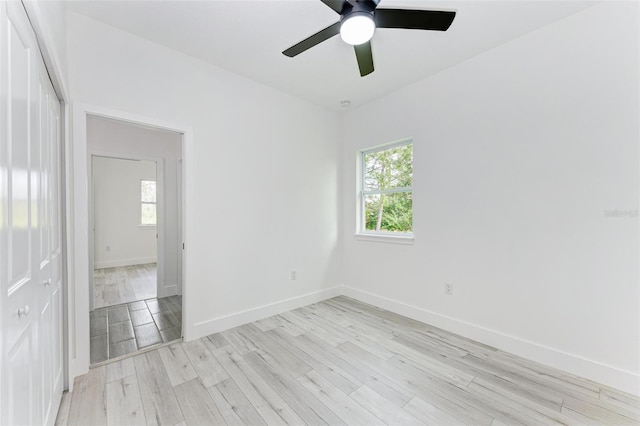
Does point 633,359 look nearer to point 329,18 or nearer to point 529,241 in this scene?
point 529,241

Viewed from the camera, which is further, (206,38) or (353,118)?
(353,118)

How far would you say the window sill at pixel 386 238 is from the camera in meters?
3.32

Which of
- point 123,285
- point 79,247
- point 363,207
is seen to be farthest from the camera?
point 123,285

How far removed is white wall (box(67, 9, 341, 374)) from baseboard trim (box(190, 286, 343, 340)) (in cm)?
1

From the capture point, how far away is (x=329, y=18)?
218 cm

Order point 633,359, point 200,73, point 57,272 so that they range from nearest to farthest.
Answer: point 57,272
point 633,359
point 200,73

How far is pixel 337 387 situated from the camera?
79.3 inches

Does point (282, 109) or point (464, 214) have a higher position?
point (282, 109)

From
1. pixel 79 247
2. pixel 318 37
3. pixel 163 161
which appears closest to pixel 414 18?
pixel 318 37

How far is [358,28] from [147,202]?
6767mm

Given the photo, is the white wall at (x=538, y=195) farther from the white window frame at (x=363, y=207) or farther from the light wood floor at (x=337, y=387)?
the light wood floor at (x=337, y=387)

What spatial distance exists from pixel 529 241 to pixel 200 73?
353 centimetres

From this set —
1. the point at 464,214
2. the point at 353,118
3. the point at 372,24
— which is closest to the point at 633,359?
the point at 464,214

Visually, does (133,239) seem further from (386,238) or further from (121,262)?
(386,238)
